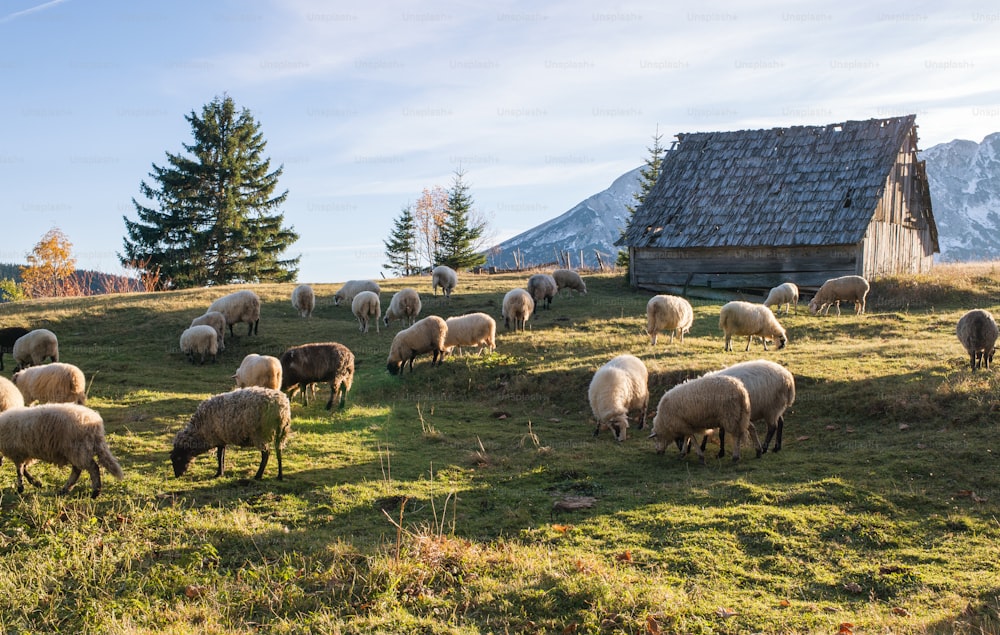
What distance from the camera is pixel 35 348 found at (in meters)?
17.2

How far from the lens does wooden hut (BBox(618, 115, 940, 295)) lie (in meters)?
28.0

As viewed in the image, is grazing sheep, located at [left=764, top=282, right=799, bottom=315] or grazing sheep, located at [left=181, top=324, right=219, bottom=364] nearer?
grazing sheep, located at [left=181, top=324, right=219, bottom=364]

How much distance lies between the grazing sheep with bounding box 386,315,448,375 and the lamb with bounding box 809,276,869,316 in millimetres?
13700

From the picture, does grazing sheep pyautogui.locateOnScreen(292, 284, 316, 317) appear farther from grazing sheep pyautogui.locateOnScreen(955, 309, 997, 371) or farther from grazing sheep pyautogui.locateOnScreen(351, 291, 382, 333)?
grazing sheep pyautogui.locateOnScreen(955, 309, 997, 371)

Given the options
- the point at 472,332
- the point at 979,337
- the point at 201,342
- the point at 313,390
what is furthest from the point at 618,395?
the point at 201,342

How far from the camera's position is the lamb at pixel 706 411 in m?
10.2

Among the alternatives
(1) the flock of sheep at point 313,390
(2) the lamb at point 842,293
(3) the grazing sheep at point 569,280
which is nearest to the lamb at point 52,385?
(1) the flock of sheep at point 313,390

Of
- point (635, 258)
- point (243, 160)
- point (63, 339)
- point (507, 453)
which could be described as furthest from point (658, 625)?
point (243, 160)

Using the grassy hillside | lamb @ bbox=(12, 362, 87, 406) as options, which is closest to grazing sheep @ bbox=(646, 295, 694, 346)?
the grassy hillside

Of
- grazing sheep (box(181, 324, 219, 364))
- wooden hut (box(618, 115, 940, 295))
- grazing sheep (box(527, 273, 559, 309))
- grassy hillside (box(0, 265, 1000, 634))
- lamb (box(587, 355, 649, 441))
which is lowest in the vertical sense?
grassy hillside (box(0, 265, 1000, 634))

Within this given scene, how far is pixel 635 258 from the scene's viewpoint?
106 feet

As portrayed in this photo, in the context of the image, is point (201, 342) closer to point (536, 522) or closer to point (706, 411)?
point (536, 522)

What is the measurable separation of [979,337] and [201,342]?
17777 mm

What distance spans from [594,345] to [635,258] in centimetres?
1507
